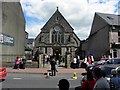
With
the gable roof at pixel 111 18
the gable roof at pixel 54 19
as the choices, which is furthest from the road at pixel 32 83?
the gable roof at pixel 54 19

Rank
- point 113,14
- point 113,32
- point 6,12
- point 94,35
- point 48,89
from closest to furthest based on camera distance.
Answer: point 48,89 < point 6,12 < point 113,32 < point 113,14 < point 94,35

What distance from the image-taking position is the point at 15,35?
4234cm

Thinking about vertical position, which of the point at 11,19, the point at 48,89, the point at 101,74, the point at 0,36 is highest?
the point at 11,19

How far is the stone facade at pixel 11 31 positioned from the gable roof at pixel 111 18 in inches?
603

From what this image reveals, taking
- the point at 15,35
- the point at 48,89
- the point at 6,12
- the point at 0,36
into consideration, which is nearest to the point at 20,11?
the point at 15,35

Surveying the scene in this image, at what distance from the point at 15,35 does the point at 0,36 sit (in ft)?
27.0

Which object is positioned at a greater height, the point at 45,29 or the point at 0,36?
the point at 45,29

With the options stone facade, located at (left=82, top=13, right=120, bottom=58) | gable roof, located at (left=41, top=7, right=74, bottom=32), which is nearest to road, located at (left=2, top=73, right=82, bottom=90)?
stone facade, located at (left=82, top=13, right=120, bottom=58)

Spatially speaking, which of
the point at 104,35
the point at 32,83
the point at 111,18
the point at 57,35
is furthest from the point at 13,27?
the point at 32,83

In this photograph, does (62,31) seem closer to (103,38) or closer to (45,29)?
(45,29)

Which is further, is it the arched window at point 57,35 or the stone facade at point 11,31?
the arched window at point 57,35

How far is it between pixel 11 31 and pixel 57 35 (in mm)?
25586

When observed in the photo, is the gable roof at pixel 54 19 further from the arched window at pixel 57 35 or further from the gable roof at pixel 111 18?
the gable roof at pixel 111 18

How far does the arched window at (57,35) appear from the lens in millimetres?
64525
